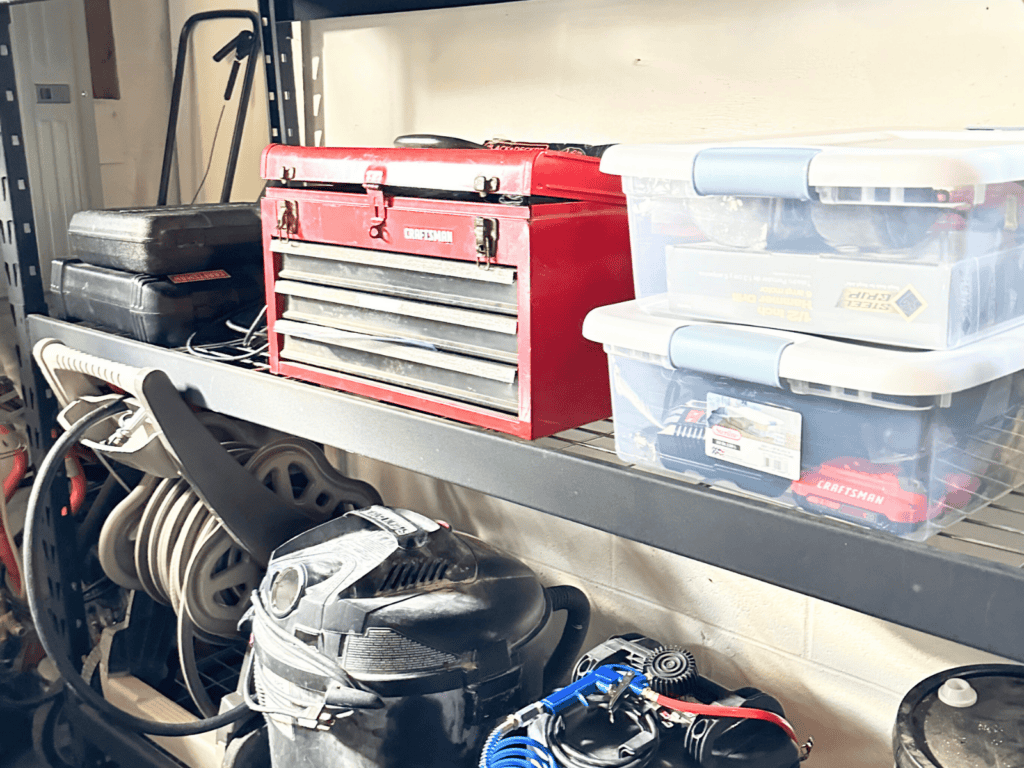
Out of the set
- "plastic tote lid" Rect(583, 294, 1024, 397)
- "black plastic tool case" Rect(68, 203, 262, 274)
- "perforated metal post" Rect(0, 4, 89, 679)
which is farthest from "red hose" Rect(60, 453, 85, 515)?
"plastic tote lid" Rect(583, 294, 1024, 397)

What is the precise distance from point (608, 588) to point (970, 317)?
0.94m

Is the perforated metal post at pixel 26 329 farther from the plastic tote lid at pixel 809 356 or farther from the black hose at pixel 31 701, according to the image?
the plastic tote lid at pixel 809 356

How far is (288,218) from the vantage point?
1.19 m

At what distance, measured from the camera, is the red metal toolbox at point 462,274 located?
3.13 feet

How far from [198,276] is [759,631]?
997 mm

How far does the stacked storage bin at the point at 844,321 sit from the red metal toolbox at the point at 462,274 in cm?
11

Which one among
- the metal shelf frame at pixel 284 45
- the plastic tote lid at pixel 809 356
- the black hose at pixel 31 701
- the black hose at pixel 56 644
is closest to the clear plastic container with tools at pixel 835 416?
the plastic tote lid at pixel 809 356

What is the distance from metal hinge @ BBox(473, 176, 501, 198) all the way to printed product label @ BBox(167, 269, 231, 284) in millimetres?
678

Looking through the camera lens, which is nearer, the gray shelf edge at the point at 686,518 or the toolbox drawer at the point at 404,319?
the gray shelf edge at the point at 686,518

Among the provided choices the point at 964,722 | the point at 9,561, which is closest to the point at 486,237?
the point at 964,722

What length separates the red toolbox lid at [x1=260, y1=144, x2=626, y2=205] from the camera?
0.94 metres

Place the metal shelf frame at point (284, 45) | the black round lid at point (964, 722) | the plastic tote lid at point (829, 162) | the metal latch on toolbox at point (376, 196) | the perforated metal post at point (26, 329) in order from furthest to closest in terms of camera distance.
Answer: the metal shelf frame at point (284, 45) → the perforated metal post at point (26, 329) → the metal latch on toolbox at point (376, 196) → the black round lid at point (964, 722) → the plastic tote lid at point (829, 162)

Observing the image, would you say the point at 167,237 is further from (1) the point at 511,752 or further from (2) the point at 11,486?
(1) the point at 511,752

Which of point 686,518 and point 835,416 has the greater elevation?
point 835,416
